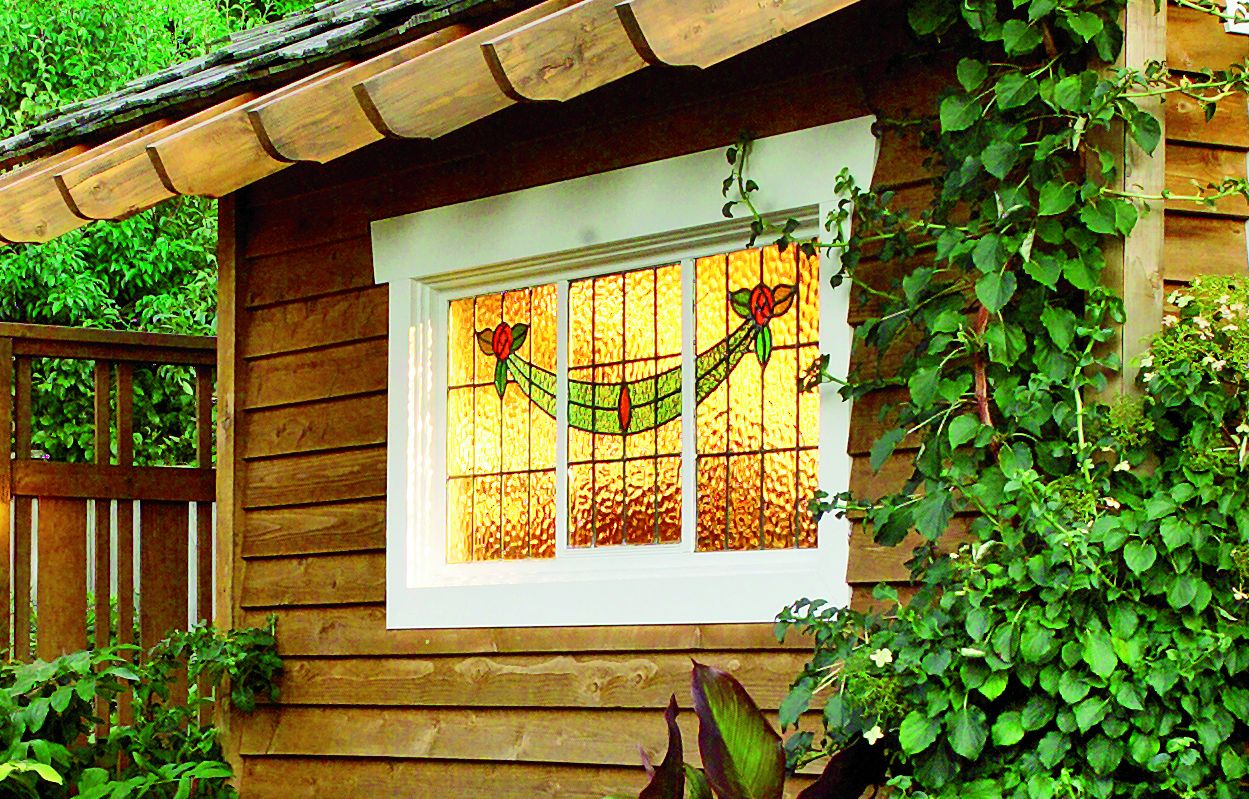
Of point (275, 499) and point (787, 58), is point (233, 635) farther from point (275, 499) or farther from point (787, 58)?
point (787, 58)

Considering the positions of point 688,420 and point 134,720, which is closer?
point 688,420

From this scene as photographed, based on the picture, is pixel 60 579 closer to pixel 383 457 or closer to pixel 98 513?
pixel 98 513

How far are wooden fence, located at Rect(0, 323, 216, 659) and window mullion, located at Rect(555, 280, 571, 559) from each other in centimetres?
183

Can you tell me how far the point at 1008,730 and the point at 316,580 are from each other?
2680 millimetres

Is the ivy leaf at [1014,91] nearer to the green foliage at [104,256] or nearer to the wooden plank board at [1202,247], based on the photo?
the wooden plank board at [1202,247]

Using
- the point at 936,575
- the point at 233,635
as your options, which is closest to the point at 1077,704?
the point at 936,575

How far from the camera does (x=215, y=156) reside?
3.69 m

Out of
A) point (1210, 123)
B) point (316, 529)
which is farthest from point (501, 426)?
point (1210, 123)

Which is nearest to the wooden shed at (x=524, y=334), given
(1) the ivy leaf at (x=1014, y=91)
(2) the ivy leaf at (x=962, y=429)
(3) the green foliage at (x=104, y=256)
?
(1) the ivy leaf at (x=1014, y=91)

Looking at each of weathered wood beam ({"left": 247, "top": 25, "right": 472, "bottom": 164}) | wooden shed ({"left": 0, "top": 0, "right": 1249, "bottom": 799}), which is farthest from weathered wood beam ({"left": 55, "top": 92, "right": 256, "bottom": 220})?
weathered wood beam ({"left": 247, "top": 25, "right": 472, "bottom": 164})

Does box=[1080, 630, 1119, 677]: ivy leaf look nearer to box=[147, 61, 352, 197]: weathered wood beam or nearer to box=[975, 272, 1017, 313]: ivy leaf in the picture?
box=[975, 272, 1017, 313]: ivy leaf

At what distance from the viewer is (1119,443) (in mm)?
3336

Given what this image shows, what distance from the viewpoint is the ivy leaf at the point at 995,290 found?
3398 millimetres

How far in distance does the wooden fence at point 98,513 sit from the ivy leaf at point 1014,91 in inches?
139
